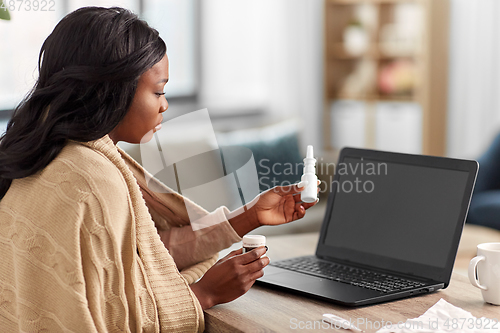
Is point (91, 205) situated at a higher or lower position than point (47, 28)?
lower

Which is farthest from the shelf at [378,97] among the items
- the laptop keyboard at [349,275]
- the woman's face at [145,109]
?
the woman's face at [145,109]

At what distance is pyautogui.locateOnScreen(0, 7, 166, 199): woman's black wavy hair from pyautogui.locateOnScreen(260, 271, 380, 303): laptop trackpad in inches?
16.3

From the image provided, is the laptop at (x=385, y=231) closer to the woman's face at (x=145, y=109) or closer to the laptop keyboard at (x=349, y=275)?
the laptop keyboard at (x=349, y=275)

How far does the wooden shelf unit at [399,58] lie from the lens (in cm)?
381

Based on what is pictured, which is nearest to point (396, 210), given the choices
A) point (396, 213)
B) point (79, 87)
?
point (396, 213)

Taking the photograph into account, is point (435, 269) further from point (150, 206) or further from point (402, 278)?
point (150, 206)

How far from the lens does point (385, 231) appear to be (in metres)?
1.12

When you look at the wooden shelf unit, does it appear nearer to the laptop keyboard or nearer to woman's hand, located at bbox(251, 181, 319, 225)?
the laptop keyboard

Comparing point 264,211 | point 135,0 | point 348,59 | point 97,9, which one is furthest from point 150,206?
point 348,59

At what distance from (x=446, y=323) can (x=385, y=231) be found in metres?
0.33

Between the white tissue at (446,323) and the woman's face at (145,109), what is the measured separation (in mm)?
505

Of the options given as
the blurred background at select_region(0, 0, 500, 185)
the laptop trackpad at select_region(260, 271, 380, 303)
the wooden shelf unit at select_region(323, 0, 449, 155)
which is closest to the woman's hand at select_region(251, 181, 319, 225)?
the laptop trackpad at select_region(260, 271, 380, 303)

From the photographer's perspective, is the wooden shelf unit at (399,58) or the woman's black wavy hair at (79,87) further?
the wooden shelf unit at (399,58)

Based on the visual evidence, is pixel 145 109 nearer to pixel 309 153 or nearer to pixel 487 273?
pixel 309 153
